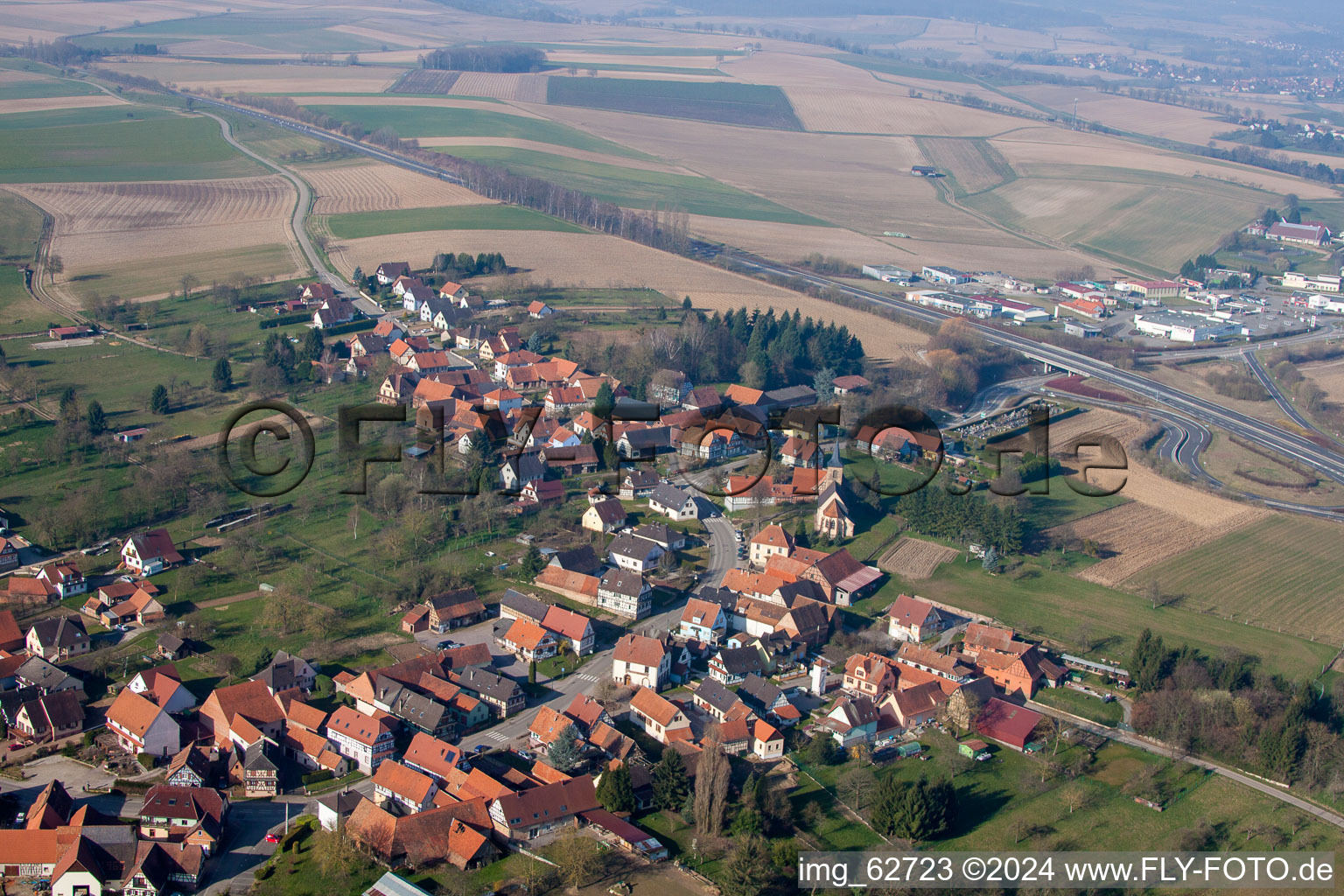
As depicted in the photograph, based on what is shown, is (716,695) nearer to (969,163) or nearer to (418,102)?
(969,163)

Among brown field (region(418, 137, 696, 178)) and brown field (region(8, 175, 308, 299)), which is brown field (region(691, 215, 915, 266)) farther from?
brown field (region(8, 175, 308, 299))

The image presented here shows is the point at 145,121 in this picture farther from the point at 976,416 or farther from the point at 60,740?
the point at 60,740

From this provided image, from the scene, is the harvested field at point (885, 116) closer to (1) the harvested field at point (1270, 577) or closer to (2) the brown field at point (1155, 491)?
(2) the brown field at point (1155, 491)

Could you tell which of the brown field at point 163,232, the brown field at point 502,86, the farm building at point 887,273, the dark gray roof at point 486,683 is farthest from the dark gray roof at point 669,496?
the brown field at point 502,86

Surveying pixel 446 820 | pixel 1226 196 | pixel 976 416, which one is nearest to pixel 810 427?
pixel 976 416

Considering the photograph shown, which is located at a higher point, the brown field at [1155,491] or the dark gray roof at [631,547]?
the brown field at [1155,491]
